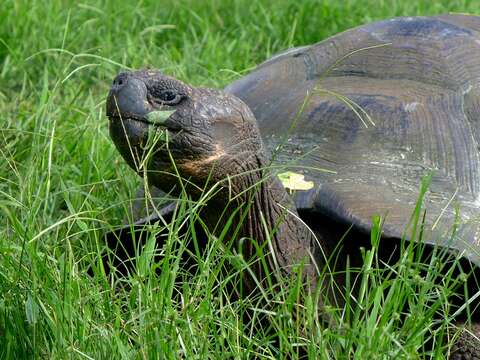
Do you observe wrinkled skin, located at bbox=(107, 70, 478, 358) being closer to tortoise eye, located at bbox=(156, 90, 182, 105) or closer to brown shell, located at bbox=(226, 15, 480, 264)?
tortoise eye, located at bbox=(156, 90, 182, 105)

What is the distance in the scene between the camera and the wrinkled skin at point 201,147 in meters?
2.92

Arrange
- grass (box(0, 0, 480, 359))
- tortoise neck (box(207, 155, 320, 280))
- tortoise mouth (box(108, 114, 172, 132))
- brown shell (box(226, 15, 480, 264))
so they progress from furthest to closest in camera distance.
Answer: brown shell (box(226, 15, 480, 264)) < tortoise neck (box(207, 155, 320, 280)) < tortoise mouth (box(108, 114, 172, 132)) < grass (box(0, 0, 480, 359))

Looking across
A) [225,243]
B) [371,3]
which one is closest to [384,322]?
[225,243]

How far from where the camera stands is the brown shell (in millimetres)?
3236

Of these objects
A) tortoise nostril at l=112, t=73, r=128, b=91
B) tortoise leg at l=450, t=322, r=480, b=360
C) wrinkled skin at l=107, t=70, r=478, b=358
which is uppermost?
tortoise nostril at l=112, t=73, r=128, b=91

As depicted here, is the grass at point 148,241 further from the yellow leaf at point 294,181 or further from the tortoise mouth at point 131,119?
the yellow leaf at point 294,181

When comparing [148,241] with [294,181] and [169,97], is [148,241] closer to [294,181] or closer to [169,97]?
[169,97]

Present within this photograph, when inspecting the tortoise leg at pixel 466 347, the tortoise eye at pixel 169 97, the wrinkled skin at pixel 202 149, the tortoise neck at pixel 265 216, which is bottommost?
the tortoise leg at pixel 466 347

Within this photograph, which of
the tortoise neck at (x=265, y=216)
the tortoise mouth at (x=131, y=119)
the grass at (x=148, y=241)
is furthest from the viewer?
the tortoise neck at (x=265, y=216)

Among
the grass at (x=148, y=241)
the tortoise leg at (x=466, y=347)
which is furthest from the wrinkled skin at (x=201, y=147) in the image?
the tortoise leg at (x=466, y=347)

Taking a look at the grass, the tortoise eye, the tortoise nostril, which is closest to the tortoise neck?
the grass

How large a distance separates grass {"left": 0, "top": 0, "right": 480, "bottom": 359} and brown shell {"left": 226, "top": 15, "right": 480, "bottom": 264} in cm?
20

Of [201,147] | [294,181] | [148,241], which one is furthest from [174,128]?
[294,181]

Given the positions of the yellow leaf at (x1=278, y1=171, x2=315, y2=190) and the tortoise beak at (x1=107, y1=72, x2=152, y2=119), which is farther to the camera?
the yellow leaf at (x1=278, y1=171, x2=315, y2=190)
